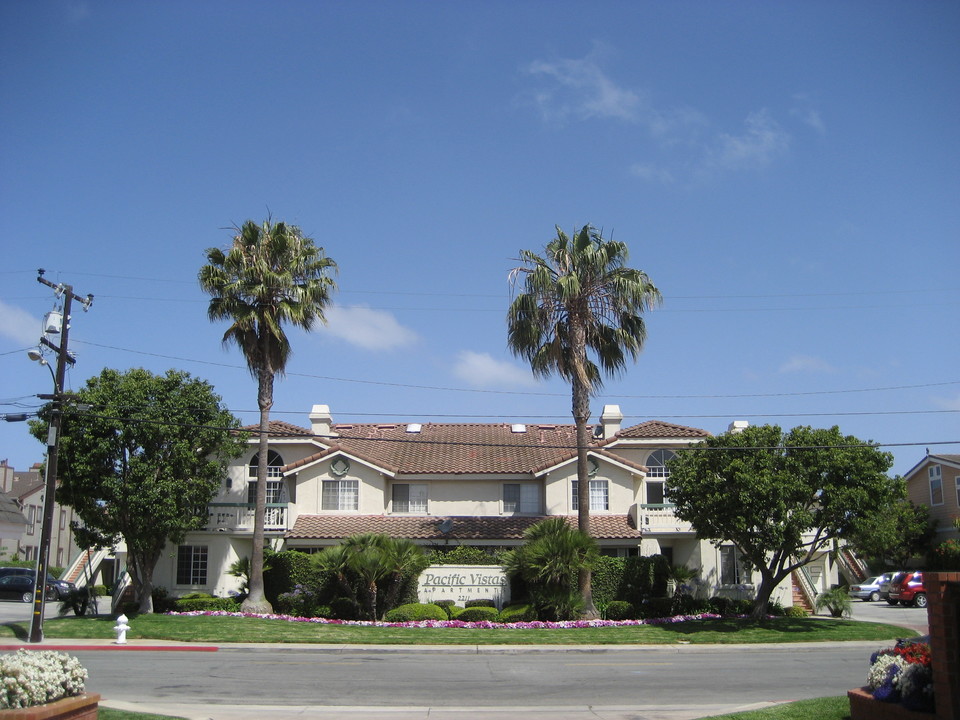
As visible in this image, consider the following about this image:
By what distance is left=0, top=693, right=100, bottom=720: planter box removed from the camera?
1002 cm

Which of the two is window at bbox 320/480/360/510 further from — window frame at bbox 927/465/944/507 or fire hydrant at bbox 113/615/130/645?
window frame at bbox 927/465/944/507

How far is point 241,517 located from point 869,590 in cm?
3139

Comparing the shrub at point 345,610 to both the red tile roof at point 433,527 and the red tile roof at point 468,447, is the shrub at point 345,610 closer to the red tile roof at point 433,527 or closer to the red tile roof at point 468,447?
the red tile roof at point 433,527

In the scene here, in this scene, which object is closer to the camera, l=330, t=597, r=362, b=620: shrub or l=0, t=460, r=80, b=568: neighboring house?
l=330, t=597, r=362, b=620: shrub

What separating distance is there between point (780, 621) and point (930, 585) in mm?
20862

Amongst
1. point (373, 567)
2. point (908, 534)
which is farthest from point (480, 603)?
point (908, 534)

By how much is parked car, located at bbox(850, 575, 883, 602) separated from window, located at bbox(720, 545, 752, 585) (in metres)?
13.9

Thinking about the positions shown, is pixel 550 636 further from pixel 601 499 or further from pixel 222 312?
pixel 222 312

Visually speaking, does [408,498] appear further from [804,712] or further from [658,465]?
[804,712]

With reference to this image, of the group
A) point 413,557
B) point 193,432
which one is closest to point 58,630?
point 193,432

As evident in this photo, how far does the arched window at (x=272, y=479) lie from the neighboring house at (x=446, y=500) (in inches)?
2.3

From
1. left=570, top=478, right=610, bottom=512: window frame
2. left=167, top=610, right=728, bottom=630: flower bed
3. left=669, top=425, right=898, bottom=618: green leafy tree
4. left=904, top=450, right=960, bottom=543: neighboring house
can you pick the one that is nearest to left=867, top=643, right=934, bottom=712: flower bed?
left=669, top=425, right=898, bottom=618: green leafy tree

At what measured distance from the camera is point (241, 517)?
3634cm

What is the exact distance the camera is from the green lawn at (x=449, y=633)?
85.9 ft
